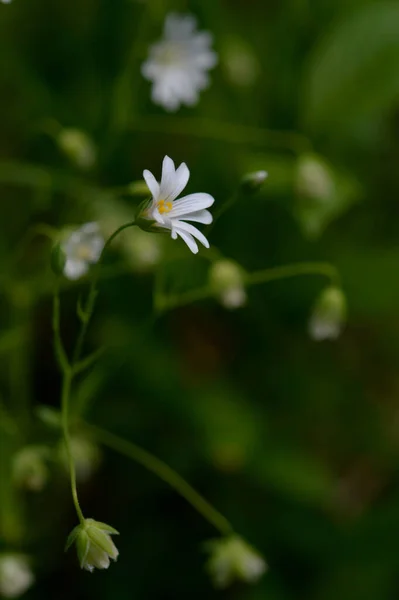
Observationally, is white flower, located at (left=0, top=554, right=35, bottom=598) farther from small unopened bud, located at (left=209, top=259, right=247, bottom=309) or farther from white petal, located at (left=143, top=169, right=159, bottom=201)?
white petal, located at (left=143, top=169, right=159, bottom=201)

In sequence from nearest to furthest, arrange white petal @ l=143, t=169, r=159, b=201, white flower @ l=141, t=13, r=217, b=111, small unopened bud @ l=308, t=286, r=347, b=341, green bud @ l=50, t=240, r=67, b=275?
white petal @ l=143, t=169, r=159, b=201, green bud @ l=50, t=240, r=67, b=275, small unopened bud @ l=308, t=286, r=347, b=341, white flower @ l=141, t=13, r=217, b=111

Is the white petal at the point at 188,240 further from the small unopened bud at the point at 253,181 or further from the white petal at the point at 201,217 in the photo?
the small unopened bud at the point at 253,181

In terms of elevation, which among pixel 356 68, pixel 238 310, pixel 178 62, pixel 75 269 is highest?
pixel 356 68

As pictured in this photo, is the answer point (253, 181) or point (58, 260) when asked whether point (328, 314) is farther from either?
point (58, 260)

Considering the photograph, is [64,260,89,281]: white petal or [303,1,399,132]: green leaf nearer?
[64,260,89,281]: white petal

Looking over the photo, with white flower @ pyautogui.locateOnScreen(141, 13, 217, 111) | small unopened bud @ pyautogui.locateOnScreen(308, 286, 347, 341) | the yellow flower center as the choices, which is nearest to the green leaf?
white flower @ pyautogui.locateOnScreen(141, 13, 217, 111)

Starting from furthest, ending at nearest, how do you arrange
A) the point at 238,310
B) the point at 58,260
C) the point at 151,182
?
the point at 238,310
the point at 58,260
the point at 151,182

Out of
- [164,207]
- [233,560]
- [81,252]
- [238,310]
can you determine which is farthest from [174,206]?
[238,310]
